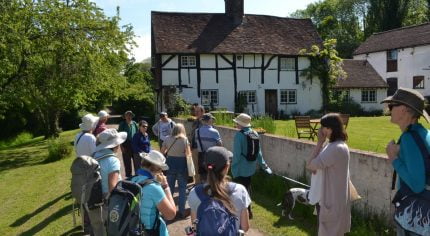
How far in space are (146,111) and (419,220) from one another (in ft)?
120

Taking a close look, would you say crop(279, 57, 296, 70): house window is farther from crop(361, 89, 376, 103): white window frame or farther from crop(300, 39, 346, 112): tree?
crop(361, 89, 376, 103): white window frame

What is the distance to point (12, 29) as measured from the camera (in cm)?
1706

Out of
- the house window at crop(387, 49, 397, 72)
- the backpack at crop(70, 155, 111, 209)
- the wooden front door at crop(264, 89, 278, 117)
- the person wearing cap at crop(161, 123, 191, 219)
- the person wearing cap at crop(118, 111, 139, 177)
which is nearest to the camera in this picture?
the backpack at crop(70, 155, 111, 209)

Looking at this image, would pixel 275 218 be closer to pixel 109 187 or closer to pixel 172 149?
pixel 172 149

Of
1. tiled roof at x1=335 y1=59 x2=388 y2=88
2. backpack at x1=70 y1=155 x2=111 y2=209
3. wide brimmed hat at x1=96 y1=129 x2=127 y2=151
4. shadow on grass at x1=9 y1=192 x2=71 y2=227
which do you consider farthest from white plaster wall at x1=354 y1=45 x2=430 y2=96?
backpack at x1=70 y1=155 x2=111 y2=209

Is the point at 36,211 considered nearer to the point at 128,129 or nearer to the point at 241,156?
the point at 128,129

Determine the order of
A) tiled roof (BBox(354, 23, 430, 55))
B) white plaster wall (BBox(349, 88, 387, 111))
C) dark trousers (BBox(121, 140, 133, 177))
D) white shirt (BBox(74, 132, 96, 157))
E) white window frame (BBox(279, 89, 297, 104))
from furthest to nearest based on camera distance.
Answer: tiled roof (BBox(354, 23, 430, 55)) < white plaster wall (BBox(349, 88, 387, 111)) < white window frame (BBox(279, 89, 297, 104)) < dark trousers (BBox(121, 140, 133, 177)) < white shirt (BBox(74, 132, 96, 157))

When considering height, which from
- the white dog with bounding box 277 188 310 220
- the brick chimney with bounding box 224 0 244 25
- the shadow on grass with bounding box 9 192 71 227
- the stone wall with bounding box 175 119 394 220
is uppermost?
the brick chimney with bounding box 224 0 244 25

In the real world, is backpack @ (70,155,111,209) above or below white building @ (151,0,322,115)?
below

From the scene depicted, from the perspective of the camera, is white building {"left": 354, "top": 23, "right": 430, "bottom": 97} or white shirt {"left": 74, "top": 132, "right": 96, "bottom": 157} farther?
white building {"left": 354, "top": 23, "right": 430, "bottom": 97}

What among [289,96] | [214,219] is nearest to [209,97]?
[289,96]

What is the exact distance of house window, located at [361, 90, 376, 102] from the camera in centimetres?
3469

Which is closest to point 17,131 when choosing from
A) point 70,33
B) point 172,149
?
point 70,33

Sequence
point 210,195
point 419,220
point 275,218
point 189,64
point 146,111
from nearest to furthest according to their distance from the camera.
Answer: point 419,220 < point 210,195 < point 275,218 < point 189,64 < point 146,111
